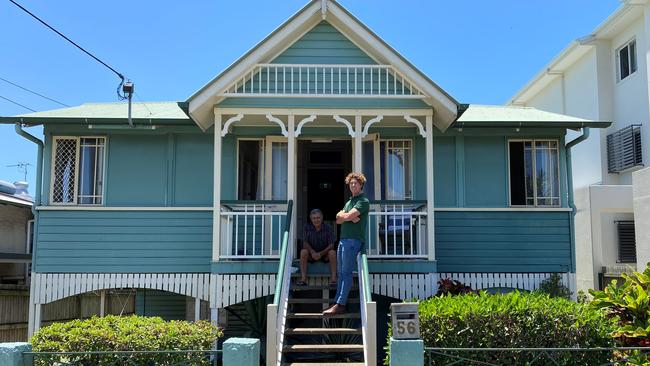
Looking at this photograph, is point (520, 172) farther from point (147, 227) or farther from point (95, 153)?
point (95, 153)

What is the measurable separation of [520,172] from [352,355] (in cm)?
524

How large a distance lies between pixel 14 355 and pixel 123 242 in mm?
4549

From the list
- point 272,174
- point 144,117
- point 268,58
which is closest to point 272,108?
point 268,58

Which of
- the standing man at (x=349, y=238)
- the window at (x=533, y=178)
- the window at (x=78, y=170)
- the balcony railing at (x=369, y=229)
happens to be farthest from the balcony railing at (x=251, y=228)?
the window at (x=533, y=178)

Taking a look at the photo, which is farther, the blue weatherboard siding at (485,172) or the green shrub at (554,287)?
the blue weatherboard siding at (485,172)

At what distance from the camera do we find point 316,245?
32.6 ft

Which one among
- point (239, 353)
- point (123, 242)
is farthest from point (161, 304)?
point (239, 353)

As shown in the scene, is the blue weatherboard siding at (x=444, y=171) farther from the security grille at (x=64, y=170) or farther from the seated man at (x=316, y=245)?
the security grille at (x=64, y=170)

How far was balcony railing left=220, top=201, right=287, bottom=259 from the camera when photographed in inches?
398

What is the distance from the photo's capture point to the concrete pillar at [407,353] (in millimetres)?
6316

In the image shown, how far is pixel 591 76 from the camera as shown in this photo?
1969 centimetres

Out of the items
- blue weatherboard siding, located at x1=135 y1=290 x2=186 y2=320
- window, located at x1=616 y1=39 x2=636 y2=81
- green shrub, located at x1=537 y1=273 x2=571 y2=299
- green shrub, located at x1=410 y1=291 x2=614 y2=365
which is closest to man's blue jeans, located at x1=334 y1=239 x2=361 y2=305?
green shrub, located at x1=410 y1=291 x2=614 y2=365

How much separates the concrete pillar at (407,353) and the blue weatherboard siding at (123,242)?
218 inches

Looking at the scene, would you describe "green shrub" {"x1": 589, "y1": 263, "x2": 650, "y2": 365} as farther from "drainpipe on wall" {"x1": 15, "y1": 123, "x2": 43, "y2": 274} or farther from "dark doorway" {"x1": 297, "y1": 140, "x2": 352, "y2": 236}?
"drainpipe on wall" {"x1": 15, "y1": 123, "x2": 43, "y2": 274}
